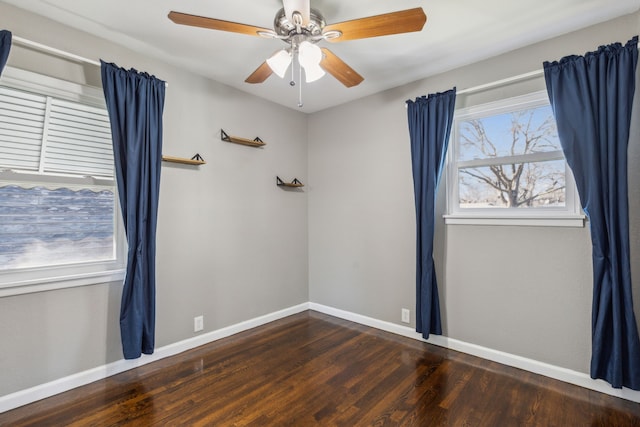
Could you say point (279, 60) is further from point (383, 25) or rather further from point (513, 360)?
point (513, 360)

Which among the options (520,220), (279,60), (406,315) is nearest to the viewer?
(279,60)

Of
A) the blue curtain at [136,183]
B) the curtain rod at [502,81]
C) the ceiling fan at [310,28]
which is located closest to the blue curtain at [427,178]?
the curtain rod at [502,81]

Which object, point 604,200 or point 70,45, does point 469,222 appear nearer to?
point 604,200

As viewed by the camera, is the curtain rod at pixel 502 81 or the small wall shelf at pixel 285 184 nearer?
the curtain rod at pixel 502 81

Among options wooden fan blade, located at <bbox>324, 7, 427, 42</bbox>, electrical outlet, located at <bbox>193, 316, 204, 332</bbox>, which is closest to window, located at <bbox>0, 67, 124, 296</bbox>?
electrical outlet, located at <bbox>193, 316, 204, 332</bbox>

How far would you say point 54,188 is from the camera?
2.23m

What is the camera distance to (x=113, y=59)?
A: 2.46m

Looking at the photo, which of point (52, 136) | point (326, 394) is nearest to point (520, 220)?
point (326, 394)

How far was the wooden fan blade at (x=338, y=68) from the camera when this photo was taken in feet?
6.53

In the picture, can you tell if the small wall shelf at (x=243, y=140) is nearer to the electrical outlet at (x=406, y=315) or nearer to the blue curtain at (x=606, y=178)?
the electrical outlet at (x=406, y=315)

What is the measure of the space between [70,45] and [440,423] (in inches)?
138

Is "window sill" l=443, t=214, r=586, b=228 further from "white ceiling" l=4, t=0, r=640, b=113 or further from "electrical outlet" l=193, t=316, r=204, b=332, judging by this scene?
"electrical outlet" l=193, t=316, r=204, b=332

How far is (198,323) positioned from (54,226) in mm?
1400

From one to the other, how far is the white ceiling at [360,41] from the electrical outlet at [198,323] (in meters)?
2.29
